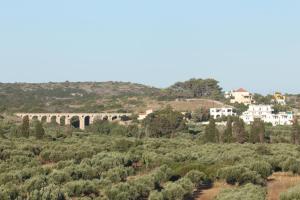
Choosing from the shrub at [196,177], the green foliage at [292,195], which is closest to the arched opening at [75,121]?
the shrub at [196,177]

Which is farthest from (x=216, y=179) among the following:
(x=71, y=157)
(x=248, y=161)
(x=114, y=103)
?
(x=114, y=103)

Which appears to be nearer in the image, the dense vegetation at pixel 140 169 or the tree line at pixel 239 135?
the dense vegetation at pixel 140 169

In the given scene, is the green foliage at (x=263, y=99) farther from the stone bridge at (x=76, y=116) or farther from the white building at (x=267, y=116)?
the stone bridge at (x=76, y=116)

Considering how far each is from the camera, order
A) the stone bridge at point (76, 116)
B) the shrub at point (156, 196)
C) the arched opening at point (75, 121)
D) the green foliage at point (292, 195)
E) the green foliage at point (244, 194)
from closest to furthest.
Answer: the green foliage at point (244, 194) → the green foliage at point (292, 195) → the shrub at point (156, 196) → the stone bridge at point (76, 116) → the arched opening at point (75, 121)

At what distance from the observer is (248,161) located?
3734cm

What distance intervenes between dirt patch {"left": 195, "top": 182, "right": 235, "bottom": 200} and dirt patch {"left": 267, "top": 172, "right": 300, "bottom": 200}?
2263mm

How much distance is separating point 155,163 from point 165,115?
164 ft

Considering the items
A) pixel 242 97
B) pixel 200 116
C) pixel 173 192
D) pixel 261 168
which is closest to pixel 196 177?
pixel 261 168

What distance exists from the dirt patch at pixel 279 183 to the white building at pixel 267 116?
A: 7039 centimetres

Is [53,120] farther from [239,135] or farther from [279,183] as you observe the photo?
[279,183]

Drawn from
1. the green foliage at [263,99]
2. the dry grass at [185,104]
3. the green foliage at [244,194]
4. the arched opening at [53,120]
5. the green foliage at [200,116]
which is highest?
the green foliage at [263,99]

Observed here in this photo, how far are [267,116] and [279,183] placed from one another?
263 ft

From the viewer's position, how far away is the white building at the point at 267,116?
4279 inches

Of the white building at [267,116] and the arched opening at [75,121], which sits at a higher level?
the white building at [267,116]
